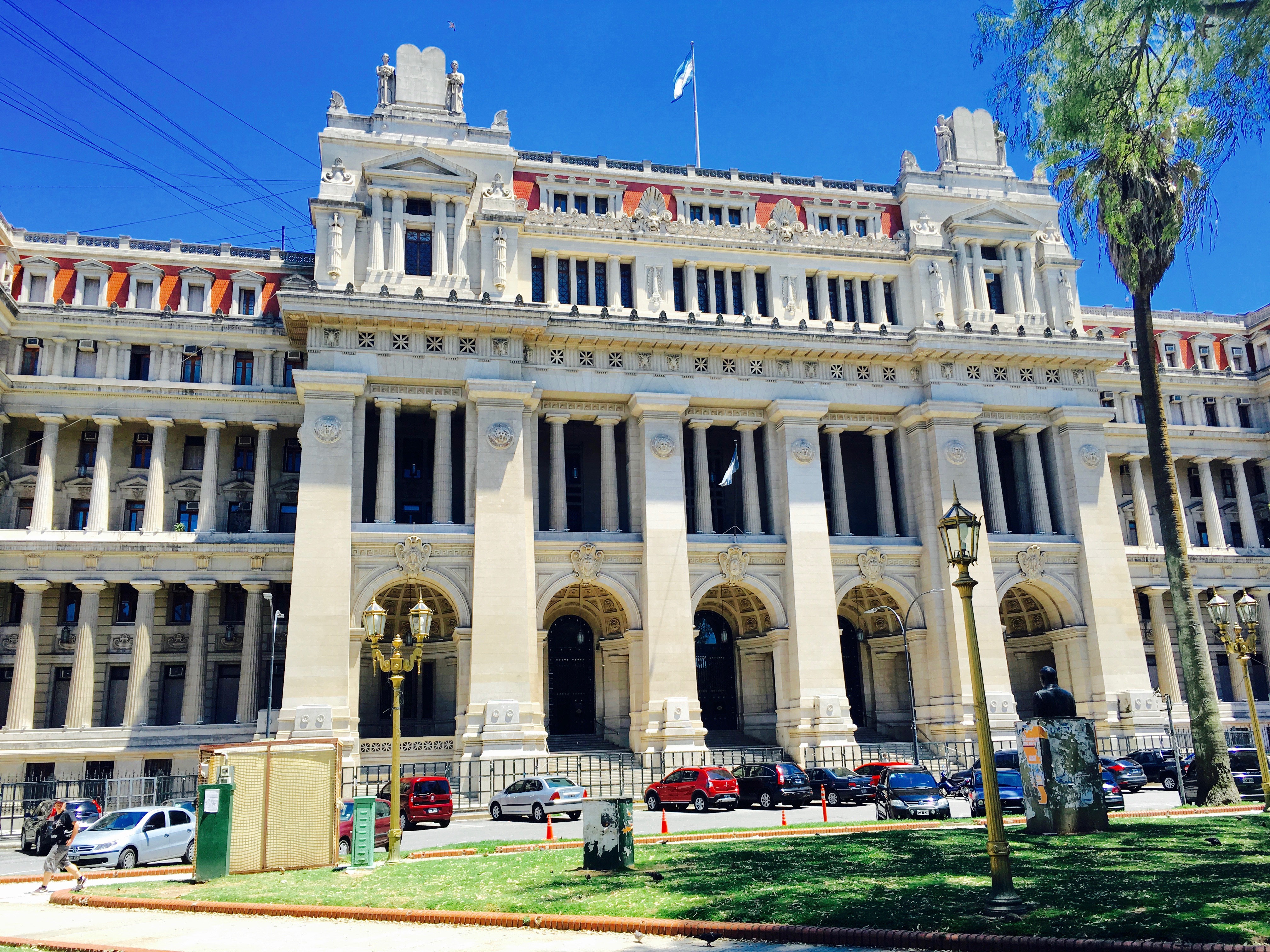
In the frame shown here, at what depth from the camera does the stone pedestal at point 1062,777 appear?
21.8 m

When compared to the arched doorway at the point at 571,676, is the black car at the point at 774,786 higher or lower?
lower

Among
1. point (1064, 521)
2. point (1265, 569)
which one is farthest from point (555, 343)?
point (1265, 569)

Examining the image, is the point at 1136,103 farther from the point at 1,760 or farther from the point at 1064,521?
the point at 1,760

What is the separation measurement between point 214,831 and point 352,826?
536 centimetres

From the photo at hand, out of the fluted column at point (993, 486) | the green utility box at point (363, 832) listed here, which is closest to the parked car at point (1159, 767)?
the fluted column at point (993, 486)

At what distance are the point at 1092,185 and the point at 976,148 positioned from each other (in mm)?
33835

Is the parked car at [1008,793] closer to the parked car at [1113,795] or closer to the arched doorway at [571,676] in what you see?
the parked car at [1113,795]

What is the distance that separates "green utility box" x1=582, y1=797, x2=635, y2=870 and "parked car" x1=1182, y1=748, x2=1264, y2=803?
74.8 feet

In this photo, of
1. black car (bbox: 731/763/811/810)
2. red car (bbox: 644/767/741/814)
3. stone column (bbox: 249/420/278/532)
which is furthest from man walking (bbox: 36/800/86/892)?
stone column (bbox: 249/420/278/532)

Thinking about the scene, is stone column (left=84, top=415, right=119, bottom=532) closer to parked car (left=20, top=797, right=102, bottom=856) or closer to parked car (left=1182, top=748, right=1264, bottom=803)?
parked car (left=20, top=797, right=102, bottom=856)

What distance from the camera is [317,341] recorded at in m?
48.3

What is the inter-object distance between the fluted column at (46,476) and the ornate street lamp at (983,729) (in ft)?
154

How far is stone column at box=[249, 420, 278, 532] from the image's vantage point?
51.7m

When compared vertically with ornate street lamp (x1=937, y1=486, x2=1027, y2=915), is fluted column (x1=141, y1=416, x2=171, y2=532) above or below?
above
